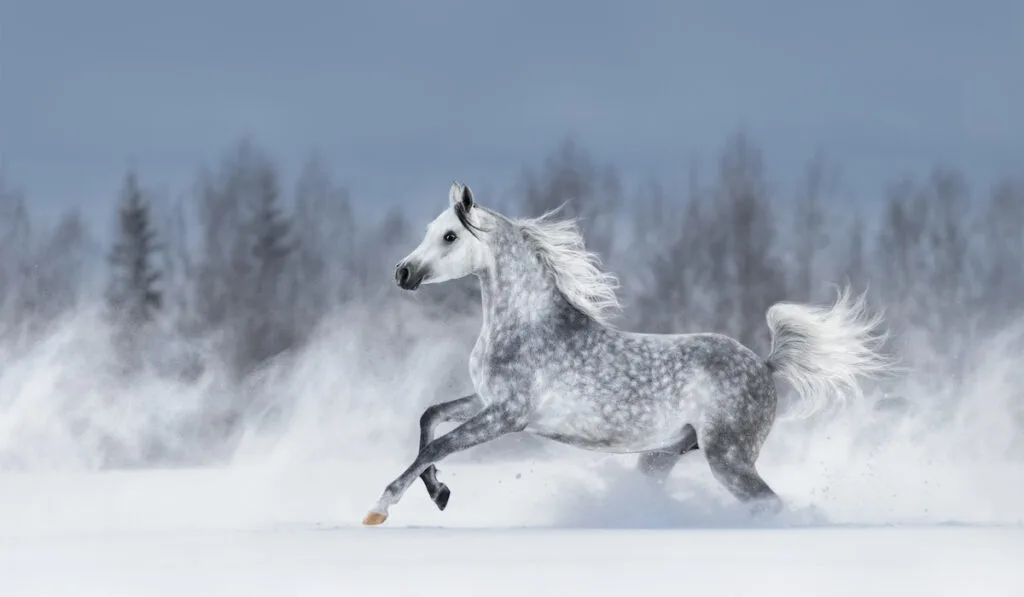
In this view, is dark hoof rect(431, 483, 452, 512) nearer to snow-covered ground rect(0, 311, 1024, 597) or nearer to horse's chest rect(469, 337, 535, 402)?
snow-covered ground rect(0, 311, 1024, 597)

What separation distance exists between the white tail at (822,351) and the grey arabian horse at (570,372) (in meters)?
0.11

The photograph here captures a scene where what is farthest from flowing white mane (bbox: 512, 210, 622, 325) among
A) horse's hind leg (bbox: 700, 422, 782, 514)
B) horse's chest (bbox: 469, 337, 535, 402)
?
horse's hind leg (bbox: 700, 422, 782, 514)

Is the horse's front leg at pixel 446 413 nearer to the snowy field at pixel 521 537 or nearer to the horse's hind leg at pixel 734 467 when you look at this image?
the snowy field at pixel 521 537

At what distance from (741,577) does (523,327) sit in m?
2.72

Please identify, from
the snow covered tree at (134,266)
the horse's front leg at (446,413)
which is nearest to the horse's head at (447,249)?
the horse's front leg at (446,413)

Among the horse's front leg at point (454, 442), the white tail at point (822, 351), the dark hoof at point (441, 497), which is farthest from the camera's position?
the white tail at point (822, 351)

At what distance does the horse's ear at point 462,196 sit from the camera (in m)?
7.70

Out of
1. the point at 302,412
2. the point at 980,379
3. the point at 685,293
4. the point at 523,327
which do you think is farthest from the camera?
the point at 685,293

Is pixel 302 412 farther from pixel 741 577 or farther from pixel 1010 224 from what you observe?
pixel 1010 224

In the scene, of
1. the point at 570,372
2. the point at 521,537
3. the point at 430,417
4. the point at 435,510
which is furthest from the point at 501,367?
the point at 435,510

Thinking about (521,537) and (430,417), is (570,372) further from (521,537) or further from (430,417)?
(521,537)

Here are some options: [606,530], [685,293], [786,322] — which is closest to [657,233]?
[685,293]

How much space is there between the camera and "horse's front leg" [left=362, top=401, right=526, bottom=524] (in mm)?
7355

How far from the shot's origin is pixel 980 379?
12.5m
